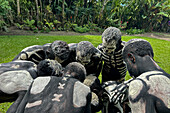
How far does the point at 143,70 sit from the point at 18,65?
70.3 inches

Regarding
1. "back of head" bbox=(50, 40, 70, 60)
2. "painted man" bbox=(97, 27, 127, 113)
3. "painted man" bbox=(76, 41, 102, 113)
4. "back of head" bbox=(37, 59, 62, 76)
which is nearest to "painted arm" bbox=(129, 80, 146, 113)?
"painted man" bbox=(97, 27, 127, 113)

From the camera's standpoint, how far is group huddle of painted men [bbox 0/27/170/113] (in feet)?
3.98

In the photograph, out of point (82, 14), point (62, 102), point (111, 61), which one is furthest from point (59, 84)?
point (82, 14)

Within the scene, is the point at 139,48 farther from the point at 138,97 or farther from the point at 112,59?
the point at 112,59

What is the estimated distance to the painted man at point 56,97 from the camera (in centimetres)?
119

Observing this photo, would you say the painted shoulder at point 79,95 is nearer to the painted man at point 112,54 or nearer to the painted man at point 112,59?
the painted man at point 112,59

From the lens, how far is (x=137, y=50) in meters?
1.57

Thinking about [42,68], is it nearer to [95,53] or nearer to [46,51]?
[46,51]

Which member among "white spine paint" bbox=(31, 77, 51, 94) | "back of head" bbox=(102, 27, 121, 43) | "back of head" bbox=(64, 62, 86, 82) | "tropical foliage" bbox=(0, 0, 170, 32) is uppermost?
"tropical foliage" bbox=(0, 0, 170, 32)

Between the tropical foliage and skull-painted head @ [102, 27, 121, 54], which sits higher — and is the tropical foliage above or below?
above

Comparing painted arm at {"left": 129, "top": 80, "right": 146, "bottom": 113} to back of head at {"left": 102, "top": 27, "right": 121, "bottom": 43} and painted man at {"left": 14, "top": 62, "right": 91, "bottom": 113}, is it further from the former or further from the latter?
back of head at {"left": 102, "top": 27, "right": 121, "bottom": 43}

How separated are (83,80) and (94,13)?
43.2 ft

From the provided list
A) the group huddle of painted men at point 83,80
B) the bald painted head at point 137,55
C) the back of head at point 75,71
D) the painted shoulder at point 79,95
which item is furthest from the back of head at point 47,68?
the bald painted head at point 137,55

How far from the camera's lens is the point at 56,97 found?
1.27 meters
